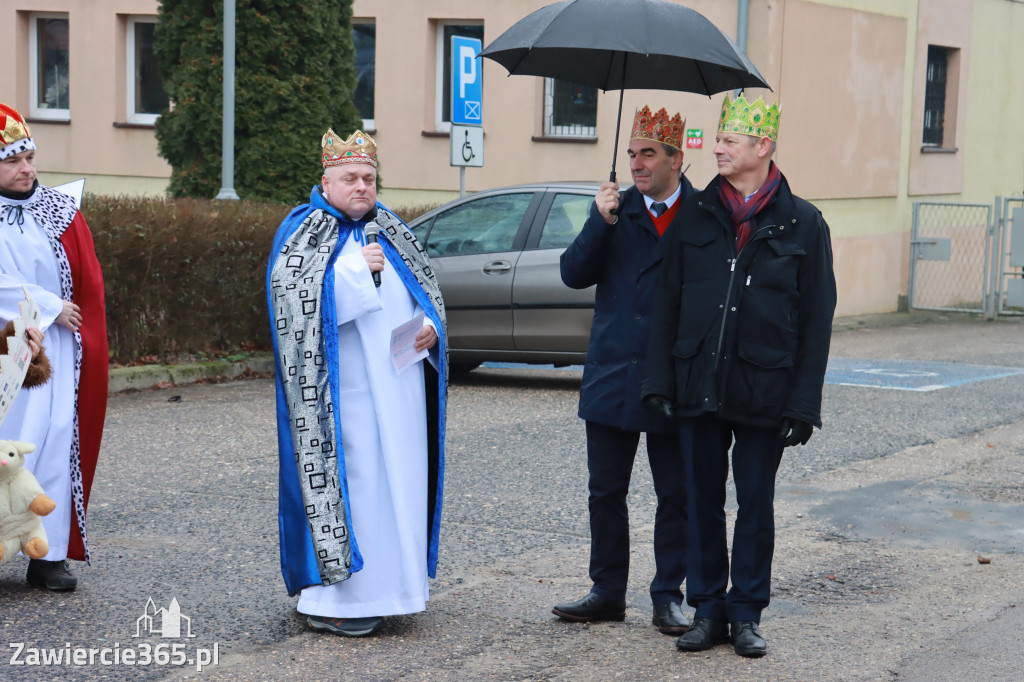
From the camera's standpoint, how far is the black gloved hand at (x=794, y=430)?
16.0 ft

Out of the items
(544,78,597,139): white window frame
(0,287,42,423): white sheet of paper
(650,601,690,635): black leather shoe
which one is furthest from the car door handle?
(544,78,597,139): white window frame

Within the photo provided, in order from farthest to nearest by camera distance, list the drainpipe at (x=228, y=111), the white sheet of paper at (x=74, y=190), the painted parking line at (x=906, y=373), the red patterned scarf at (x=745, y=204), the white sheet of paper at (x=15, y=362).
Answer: the drainpipe at (x=228, y=111) < the painted parking line at (x=906, y=373) < the white sheet of paper at (x=74, y=190) < the red patterned scarf at (x=745, y=204) < the white sheet of paper at (x=15, y=362)

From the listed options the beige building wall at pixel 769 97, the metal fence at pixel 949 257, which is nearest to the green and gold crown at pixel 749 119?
the beige building wall at pixel 769 97

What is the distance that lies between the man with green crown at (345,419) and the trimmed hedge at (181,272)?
6.38 metres

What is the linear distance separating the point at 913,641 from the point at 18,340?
339cm

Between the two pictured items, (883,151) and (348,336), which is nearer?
(348,336)

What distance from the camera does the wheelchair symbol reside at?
14.1m

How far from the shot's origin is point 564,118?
65.4 ft

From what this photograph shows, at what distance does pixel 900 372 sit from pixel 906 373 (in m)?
0.08

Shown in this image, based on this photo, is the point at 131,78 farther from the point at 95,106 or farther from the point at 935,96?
the point at 935,96

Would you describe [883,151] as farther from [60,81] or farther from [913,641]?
[913,641]

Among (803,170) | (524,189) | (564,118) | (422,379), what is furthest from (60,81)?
(422,379)

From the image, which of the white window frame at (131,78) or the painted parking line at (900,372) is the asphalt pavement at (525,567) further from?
the white window frame at (131,78)

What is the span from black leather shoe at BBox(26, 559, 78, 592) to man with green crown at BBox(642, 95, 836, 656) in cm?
245
